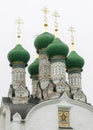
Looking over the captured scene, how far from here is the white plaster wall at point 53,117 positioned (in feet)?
52.6

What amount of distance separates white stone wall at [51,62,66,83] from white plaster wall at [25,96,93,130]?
1459mm

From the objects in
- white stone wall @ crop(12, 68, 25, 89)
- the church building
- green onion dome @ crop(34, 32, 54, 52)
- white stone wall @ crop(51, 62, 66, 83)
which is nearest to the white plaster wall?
the church building

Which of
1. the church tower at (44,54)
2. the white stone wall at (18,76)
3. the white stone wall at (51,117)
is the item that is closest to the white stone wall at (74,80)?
the church tower at (44,54)

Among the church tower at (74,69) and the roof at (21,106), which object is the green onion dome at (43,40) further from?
the roof at (21,106)

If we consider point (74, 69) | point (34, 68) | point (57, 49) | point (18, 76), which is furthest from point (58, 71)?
point (34, 68)

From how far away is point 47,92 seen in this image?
17.4m

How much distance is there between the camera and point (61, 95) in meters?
16.6

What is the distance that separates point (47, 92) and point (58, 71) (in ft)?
3.38

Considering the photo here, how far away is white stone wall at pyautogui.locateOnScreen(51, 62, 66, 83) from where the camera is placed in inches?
697

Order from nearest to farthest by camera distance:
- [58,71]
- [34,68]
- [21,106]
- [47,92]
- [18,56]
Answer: [21,106] → [47,92] → [58,71] → [18,56] → [34,68]

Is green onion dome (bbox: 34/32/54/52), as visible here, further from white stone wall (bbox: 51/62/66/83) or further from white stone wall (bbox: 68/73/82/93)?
white stone wall (bbox: 68/73/82/93)

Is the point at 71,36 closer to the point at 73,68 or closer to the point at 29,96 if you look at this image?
the point at 73,68

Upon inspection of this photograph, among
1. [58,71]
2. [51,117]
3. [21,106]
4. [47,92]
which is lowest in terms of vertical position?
[51,117]

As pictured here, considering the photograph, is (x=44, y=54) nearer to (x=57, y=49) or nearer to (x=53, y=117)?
(x=57, y=49)
